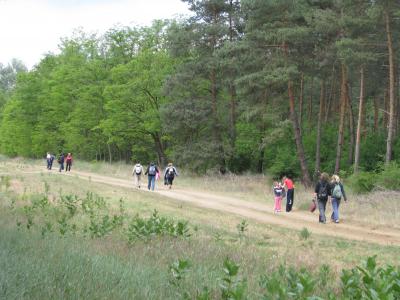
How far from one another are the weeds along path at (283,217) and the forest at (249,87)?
21.1ft

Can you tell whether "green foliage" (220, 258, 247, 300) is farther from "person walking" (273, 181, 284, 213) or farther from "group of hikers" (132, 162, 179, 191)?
"group of hikers" (132, 162, 179, 191)

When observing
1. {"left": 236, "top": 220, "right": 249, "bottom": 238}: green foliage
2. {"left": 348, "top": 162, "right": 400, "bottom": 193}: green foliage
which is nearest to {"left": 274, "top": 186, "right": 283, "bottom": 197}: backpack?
{"left": 348, "top": 162, "right": 400, "bottom": 193}: green foliage

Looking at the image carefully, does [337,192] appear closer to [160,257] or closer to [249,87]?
[160,257]

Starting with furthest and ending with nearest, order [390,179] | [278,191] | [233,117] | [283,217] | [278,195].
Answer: [233,117] → [390,179] → [278,195] → [278,191] → [283,217]

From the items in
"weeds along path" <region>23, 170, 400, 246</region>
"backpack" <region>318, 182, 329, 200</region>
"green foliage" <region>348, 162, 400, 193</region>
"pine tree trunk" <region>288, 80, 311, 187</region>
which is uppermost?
"pine tree trunk" <region>288, 80, 311, 187</region>

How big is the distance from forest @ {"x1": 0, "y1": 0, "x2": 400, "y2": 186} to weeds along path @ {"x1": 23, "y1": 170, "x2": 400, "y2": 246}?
644 cm

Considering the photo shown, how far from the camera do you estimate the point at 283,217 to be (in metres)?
18.6

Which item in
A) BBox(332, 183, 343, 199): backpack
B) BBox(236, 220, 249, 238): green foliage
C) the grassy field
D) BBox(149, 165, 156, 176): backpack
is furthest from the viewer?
BBox(149, 165, 156, 176): backpack

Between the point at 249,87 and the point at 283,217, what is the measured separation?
1185cm

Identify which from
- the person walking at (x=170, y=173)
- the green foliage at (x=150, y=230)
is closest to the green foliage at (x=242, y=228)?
the green foliage at (x=150, y=230)

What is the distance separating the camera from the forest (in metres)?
26.8

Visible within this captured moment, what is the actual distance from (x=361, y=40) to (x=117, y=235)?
736 inches

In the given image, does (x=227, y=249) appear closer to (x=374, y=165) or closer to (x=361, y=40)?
(x=361, y=40)

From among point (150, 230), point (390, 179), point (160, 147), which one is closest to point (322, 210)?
point (390, 179)
